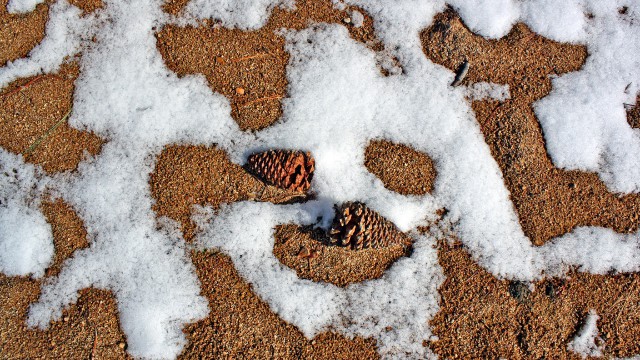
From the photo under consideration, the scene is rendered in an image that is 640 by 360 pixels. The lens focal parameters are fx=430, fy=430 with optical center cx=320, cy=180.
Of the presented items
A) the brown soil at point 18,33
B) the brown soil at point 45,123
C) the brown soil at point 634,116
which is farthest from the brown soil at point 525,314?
the brown soil at point 18,33

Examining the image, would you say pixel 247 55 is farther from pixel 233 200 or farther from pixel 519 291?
pixel 519 291

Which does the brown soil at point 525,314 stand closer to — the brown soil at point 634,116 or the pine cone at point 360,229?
Result: the pine cone at point 360,229

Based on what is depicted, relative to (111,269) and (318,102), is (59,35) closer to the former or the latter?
(111,269)

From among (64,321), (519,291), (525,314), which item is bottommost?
(64,321)

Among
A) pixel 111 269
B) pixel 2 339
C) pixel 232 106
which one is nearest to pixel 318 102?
pixel 232 106

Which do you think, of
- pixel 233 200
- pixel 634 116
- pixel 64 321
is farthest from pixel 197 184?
pixel 634 116
